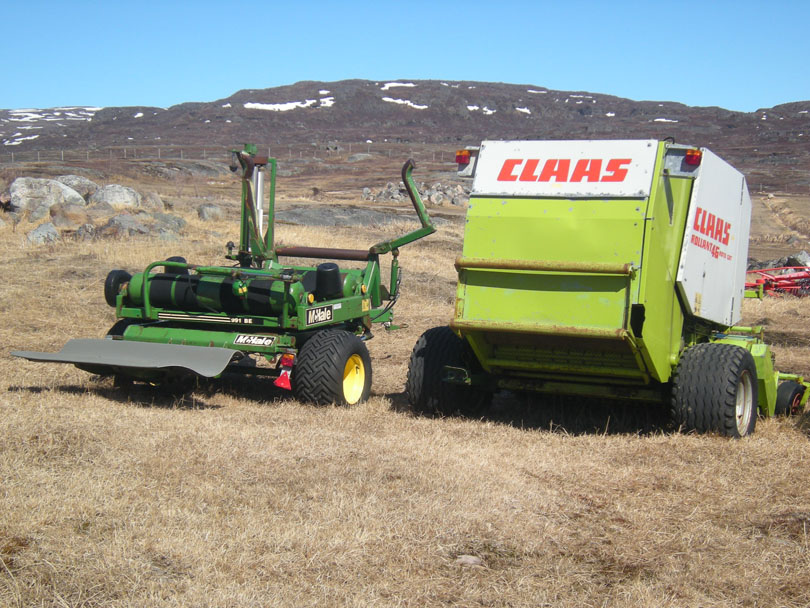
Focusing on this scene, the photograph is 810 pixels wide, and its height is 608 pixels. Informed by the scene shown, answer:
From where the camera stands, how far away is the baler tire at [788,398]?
948 centimetres

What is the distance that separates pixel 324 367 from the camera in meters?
8.50

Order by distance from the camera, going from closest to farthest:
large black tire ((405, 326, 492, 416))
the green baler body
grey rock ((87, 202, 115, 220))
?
the green baler body < large black tire ((405, 326, 492, 416)) < grey rock ((87, 202, 115, 220))

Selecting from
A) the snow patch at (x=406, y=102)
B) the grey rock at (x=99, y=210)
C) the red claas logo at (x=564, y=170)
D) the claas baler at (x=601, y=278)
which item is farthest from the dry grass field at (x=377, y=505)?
the snow patch at (x=406, y=102)

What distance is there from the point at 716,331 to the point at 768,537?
13.5ft

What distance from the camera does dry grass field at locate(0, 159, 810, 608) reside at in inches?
172

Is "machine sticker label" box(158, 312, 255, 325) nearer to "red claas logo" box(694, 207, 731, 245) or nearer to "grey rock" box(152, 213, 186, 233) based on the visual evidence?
"red claas logo" box(694, 207, 731, 245)

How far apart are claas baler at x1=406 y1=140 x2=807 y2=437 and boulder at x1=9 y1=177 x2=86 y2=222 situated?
718 inches

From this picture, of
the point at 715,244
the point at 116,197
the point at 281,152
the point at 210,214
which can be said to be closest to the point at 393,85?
the point at 281,152

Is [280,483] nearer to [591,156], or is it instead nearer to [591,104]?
[591,156]

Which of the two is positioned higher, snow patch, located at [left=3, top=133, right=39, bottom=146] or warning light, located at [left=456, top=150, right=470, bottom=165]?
snow patch, located at [left=3, top=133, right=39, bottom=146]

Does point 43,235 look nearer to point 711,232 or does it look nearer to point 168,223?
point 168,223

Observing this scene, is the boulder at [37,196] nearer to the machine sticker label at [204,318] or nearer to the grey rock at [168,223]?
the grey rock at [168,223]

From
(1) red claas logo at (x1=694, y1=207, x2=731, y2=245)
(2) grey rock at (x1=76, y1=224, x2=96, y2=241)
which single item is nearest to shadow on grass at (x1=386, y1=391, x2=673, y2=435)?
(1) red claas logo at (x1=694, y1=207, x2=731, y2=245)

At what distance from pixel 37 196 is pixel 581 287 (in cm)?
2077
